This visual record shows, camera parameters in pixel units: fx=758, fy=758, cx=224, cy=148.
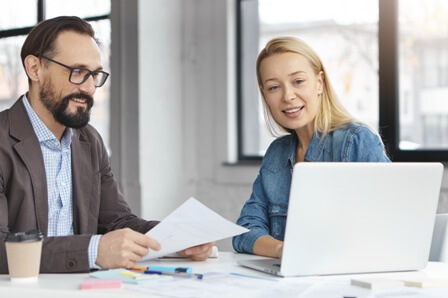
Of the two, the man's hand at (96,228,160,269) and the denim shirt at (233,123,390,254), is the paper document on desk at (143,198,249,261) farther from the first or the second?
the denim shirt at (233,123,390,254)

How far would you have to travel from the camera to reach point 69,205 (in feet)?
7.50

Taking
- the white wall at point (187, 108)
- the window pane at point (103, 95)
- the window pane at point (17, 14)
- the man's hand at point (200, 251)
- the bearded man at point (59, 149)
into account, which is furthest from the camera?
the window pane at point (17, 14)

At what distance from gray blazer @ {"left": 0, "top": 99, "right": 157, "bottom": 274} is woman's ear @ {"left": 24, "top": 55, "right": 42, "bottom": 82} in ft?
0.45

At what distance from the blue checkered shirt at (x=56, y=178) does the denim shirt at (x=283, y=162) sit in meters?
0.52

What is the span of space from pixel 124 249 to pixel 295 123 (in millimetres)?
726

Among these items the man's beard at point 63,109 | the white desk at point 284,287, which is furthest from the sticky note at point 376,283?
the man's beard at point 63,109

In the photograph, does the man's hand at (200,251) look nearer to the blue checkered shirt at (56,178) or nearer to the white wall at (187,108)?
the blue checkered shirt at (56,178)

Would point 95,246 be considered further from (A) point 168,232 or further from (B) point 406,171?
(B) point 406,171

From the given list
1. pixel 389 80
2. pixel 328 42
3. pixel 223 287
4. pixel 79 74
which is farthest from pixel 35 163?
pixel 328 42

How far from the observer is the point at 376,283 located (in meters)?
1.55

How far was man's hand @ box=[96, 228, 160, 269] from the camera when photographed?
5.82ft

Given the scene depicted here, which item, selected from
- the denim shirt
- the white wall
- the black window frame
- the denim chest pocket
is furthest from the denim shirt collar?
the white wall

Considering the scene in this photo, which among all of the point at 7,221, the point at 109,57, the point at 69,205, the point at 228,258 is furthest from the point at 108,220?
the point at 109,57

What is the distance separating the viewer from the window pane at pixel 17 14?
524 cm
